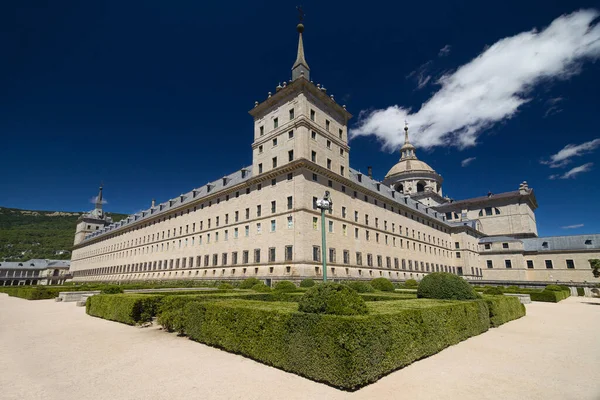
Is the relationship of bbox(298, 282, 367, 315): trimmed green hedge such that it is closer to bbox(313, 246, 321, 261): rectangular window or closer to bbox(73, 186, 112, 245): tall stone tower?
bbox(313, 246, 321, 261): rectangular window

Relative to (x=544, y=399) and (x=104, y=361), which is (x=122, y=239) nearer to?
(x=104, y=361)

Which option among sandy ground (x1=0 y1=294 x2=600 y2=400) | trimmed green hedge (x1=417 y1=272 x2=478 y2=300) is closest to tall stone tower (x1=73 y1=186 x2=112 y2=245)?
sandy ground (x1=0 y1=294 x2=600 y2=400)

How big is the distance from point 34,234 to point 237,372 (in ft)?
616

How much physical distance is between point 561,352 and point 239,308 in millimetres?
10134

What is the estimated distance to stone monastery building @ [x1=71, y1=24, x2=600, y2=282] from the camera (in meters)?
35.1

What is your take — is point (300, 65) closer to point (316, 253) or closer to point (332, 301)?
point (316, 253)

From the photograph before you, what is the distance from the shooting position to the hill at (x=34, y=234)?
433 ft

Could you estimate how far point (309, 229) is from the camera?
33656mm

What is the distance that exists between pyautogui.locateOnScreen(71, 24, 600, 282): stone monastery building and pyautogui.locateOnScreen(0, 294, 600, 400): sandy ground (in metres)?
21.9

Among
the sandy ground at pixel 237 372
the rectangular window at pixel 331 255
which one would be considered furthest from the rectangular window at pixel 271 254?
the sandy ground at pixel 237 372

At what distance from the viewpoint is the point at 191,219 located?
51.1 meters

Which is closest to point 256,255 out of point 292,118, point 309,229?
point 309,229

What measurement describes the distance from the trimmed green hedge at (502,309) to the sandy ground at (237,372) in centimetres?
205

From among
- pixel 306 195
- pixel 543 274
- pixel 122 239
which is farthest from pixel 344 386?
pixel 122 239
